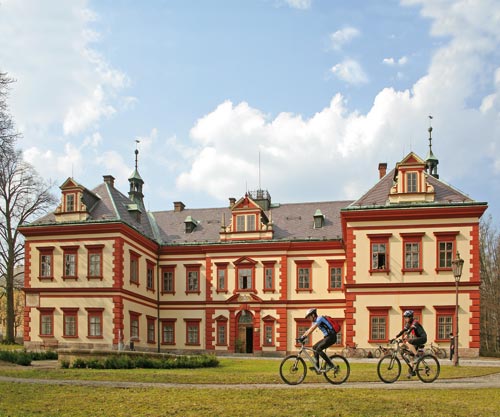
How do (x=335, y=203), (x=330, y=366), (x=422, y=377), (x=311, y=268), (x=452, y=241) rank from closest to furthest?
(x=330, y=366) → (x=422, y=377) → (x=452, y=241) → (x=311, y=268) → (x=335, y=203)

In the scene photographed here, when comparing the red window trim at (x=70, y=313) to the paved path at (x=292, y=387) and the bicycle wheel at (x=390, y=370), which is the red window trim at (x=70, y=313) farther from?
the bicycle wheel at (x=390, y=370)

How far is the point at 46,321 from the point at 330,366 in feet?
99.4

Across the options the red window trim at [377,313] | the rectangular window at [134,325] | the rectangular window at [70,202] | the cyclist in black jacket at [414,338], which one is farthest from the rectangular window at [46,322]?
the cyclist in black jacket at [414,338]

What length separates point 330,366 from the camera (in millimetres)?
16344

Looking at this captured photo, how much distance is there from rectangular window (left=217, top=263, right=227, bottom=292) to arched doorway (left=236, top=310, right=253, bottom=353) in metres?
2.30

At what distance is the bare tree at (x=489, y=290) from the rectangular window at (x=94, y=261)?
34107 mm

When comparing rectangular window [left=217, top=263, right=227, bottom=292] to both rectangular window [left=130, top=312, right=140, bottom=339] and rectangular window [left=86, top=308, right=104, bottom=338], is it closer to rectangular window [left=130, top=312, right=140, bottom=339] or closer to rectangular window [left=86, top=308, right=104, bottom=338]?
rectangular window [left=130, top=312, right=140, bottom=339]

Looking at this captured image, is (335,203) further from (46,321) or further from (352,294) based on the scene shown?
(46,321)

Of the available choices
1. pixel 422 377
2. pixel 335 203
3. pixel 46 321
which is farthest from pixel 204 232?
pixel 422 377

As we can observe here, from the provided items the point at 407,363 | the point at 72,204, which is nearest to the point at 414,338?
the point at 407,363

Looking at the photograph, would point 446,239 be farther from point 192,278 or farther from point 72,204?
point 72,204

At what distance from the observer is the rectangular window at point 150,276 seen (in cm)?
4682

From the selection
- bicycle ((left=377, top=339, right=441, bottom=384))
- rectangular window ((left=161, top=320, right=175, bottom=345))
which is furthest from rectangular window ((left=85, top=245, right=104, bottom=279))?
bicycle ((left=377, top=339, right=441, bottom=384))

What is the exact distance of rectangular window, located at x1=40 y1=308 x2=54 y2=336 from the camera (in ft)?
139
